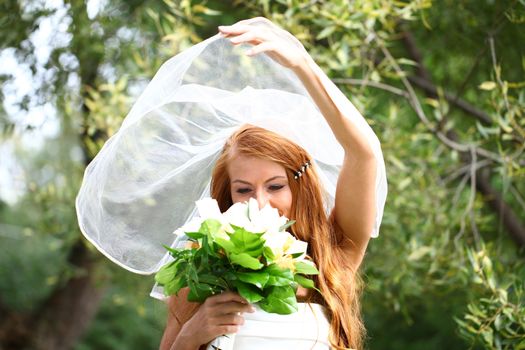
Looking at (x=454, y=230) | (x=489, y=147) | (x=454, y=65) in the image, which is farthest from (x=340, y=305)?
(x=454, y=65)

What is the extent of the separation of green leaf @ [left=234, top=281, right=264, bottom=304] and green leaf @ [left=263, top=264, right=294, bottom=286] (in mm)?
46

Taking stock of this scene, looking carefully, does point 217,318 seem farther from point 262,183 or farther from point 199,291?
point 262,183

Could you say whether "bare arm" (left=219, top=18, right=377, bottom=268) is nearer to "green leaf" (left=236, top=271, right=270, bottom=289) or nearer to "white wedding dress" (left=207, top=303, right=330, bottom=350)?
"white wedding dress" (left=207, top=303, right=330, bottom=350)

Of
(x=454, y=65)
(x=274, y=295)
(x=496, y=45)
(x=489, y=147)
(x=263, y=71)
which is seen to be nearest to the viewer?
(x=274, y=295)

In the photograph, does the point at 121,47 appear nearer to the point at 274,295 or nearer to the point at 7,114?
the point at 7,114

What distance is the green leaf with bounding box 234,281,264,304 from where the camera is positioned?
2.70m

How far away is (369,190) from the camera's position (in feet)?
10.1

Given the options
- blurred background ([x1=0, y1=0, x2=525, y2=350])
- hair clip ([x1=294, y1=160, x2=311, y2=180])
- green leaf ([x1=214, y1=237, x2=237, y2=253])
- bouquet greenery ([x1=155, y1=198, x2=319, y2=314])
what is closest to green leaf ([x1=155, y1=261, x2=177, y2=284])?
bouquet greenery ([x1=155, y1=198, x2=319, y2=314])

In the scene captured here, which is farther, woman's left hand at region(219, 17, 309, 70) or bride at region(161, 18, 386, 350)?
bride at region(161, 18, 386, 350)

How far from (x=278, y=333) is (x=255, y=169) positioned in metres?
0.59

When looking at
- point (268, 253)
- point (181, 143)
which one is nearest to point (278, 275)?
point (268, 253)

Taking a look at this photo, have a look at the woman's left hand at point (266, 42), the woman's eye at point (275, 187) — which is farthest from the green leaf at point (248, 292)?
the woman's left hand at point (266, 42)

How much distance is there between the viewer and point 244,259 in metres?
2.65

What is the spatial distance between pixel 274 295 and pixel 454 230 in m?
3.59
